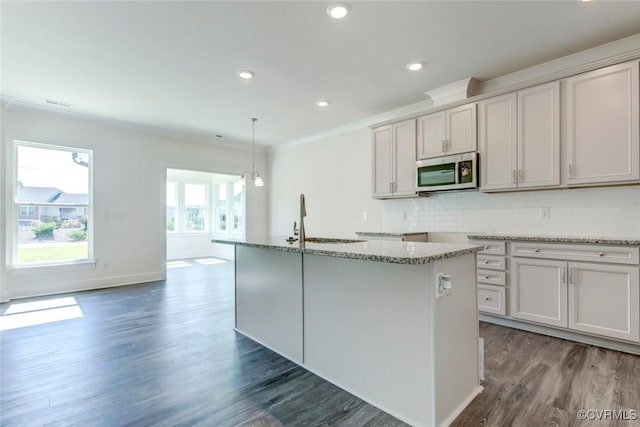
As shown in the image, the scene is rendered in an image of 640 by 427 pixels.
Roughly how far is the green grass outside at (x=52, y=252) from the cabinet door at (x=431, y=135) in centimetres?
540

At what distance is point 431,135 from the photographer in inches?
154

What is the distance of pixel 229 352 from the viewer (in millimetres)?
2660

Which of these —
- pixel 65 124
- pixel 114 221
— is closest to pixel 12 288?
pixel 114 221

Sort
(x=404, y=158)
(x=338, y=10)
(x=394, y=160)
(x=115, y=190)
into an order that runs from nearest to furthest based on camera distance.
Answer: (x=338, y=10) → (x=404, y=158) → (x=394, y=160) → (x=115, y=190)

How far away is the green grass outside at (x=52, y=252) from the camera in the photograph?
14.9ft

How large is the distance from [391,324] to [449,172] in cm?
247

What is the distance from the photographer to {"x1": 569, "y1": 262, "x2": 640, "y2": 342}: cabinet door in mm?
2520

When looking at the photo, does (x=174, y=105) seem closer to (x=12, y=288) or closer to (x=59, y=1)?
(x=59, y=1)

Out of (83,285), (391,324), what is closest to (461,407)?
(391,324)

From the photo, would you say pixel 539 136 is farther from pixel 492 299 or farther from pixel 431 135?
pixel 492 299

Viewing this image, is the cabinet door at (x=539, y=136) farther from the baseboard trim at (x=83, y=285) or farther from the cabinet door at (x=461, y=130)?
the baseboard trim at (x=83, y=285)

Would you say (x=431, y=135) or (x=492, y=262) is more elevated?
(x=431, y=135)

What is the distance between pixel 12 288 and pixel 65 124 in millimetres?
2499

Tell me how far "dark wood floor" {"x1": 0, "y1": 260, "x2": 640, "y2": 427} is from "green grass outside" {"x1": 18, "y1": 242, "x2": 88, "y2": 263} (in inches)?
75.3
